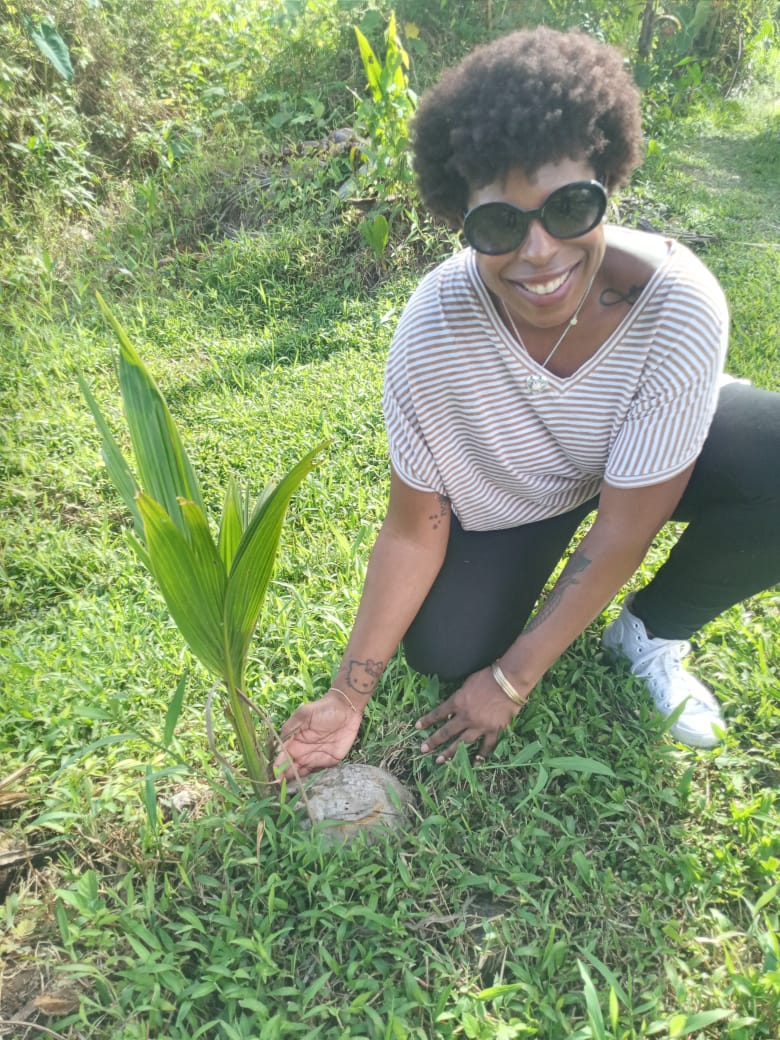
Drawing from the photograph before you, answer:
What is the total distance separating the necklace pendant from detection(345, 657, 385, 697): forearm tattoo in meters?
0.63

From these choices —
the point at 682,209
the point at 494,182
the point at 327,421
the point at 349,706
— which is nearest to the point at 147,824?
A: the point at 349,706

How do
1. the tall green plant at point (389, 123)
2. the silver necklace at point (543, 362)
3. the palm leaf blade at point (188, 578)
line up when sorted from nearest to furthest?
the palm leaf blade at point (188, 578)
the silver necklace at point (543, 362)
the tall green plant at point (389, 123)

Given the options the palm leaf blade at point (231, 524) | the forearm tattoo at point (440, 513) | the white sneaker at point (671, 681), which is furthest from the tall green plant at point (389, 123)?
the palm leaf blade at point (231, 524)

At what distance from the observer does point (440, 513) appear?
1564 millimetres

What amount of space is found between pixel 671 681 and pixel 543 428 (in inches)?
26.5

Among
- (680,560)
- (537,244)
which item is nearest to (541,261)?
(537,244)

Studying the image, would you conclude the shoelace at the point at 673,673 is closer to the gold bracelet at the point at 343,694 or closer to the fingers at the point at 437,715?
the fingers at the point at 437,715

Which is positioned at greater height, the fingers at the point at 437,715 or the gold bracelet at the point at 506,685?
the gold bracelet at the point at 506,685

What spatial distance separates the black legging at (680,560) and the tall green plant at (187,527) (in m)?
0.62

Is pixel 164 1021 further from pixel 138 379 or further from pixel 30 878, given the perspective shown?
pixel 138 379

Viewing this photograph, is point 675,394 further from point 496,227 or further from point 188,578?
point 188,578

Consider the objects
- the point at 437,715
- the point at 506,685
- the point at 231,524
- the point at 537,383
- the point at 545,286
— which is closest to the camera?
the point at 231,524

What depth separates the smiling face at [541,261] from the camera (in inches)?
44.6

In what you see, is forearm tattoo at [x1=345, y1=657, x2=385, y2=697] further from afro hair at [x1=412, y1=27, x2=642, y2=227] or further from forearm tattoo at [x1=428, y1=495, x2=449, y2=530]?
afro hair at [x1=412, y1=27, x2=642, y2=227]
